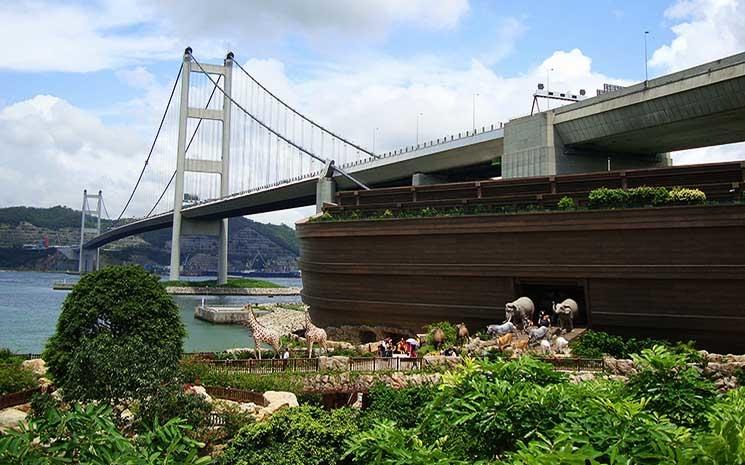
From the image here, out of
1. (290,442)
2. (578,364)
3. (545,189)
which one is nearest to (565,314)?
(578,364)

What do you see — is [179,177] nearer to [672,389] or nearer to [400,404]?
[400,404]

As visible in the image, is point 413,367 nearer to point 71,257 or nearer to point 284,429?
point 284,429

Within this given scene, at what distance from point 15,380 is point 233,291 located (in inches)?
2641

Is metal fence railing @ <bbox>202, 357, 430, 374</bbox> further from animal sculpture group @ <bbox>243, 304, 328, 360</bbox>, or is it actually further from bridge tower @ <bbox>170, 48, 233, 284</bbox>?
bridge tower @ <bbox>170, 48, 233, 284</bbox>

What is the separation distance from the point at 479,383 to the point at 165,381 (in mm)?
7421

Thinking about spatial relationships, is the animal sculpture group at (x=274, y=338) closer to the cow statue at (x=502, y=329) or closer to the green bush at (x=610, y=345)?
the cow statue at (x=502, y=329)

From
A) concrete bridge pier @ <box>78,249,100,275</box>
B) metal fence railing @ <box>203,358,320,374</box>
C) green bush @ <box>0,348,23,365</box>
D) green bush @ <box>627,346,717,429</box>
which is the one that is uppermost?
concrete bridge pier @ <box>78,249,100,275</box>

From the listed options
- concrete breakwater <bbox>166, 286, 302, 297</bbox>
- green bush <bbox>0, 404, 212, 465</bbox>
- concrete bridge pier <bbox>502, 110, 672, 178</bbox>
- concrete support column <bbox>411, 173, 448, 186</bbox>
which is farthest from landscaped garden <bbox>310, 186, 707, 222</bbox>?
concrete breakwater <bbox>166, 286, 302, 297</bbox>

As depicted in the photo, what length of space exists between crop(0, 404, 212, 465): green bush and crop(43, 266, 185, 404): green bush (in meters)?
6.12

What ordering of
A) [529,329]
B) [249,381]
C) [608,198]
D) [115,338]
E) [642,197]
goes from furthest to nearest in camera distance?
[608,198] < [642,197] < [529,329] < [249,381] < [115,338]

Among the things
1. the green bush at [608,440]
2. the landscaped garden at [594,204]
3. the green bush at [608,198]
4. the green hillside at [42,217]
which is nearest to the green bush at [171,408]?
the green bush at [608,440]

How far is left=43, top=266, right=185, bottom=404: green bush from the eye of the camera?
1280cm

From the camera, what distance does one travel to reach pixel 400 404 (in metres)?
14.7

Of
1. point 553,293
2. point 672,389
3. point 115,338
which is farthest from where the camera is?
point 553,293
